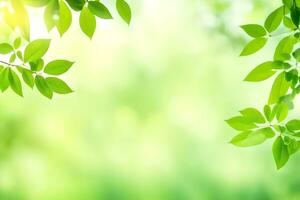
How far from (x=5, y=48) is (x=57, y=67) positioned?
20 cm

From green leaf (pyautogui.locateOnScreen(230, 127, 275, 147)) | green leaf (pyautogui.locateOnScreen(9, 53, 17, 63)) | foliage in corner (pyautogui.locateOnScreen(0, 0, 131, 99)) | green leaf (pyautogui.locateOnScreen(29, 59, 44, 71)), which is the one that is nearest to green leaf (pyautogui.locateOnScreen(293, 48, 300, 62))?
green leaf (pyautogui.locateOnScreen(230, 127, 275, 147))

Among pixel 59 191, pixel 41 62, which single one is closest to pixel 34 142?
Answer: pixel 59 191

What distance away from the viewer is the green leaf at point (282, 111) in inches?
58.6

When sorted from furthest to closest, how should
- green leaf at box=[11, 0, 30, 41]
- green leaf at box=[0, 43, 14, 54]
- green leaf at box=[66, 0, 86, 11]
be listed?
green leaf at box=[0, 43, 14, 54] → green leaf at box=[66, 0, 86, 11] → green leaf at box=[11, 0, 30, 41]

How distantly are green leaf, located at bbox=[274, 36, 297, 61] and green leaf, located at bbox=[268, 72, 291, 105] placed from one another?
0.19 ft

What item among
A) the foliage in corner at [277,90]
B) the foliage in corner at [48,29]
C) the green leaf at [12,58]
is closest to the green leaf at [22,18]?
the foliage in corner at [48,29]

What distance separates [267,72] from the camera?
1510 mm

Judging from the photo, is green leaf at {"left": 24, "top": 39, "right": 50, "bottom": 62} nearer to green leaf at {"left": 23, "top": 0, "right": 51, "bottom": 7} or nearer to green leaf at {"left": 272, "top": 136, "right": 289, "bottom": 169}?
green leaf at {"left": 23, "top": 0, "right": 51, "bottom": 7}

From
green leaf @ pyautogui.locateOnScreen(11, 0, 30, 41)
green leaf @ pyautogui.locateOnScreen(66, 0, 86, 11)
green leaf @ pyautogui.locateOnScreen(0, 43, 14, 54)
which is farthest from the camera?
green leaf @ pyautogui.locateOnScreen(0, 43, 14, 54)

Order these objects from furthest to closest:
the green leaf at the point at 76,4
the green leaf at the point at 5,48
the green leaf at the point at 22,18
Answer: the green leaf at the point at 5,48 → the green leaf at the point at 76,4 → the green leaf at the point at 22,18

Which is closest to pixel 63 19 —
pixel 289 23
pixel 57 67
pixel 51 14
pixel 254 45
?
pixel 51 14

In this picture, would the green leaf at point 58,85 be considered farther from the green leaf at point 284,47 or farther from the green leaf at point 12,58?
the green leaf at point 284,47

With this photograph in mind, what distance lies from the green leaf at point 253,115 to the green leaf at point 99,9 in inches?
20.7

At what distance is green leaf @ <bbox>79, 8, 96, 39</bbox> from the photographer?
1.47 metres
